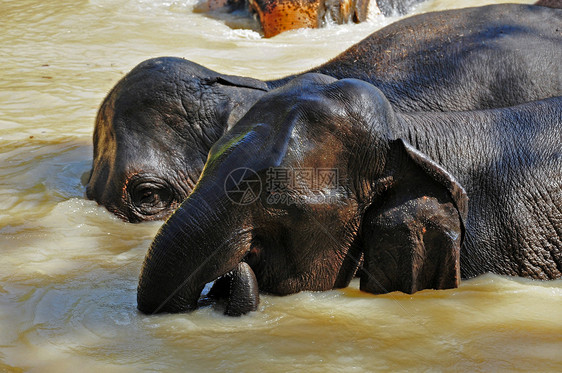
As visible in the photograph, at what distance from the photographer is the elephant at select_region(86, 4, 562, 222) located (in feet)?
17.9

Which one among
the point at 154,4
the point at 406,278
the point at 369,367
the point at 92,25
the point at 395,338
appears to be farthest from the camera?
the point at 154,4

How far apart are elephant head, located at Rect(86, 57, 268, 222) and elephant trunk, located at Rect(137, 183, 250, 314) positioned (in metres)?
1.82

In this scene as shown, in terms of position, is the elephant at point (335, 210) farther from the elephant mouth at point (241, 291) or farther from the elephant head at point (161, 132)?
the elephant head at point (161, 132)

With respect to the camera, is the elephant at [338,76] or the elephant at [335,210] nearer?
the elephant at [335,210]

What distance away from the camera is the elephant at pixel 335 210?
12.0 ft

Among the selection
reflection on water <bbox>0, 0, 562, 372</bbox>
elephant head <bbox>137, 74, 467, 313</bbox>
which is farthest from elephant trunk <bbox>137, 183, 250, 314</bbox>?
reflection on water <bbox>0, 0, 562, 372</bbox>

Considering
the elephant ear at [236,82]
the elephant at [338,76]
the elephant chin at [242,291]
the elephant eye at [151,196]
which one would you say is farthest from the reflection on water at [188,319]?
the elephant ear at [236,82]

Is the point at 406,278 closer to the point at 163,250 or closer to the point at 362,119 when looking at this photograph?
the point at 362,119

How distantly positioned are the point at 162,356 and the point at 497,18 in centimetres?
419

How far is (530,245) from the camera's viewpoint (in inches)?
169

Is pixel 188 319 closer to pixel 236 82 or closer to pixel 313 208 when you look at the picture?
pixel 313 208

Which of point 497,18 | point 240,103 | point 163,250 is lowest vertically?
point 163,250

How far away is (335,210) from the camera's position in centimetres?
382

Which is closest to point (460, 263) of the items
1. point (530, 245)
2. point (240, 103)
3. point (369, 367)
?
point (530, 245)
